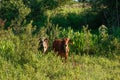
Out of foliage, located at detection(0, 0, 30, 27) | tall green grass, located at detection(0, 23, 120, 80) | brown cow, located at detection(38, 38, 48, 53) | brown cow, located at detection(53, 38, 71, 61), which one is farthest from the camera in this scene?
foliage, located at detection(0, 0, 30, 27)

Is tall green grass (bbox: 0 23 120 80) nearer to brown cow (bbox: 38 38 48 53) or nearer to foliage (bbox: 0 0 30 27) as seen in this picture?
brown cow (bbox: 38 38 48 53)

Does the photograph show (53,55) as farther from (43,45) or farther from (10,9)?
(10,9)

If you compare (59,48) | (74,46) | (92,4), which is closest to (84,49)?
(74,46)

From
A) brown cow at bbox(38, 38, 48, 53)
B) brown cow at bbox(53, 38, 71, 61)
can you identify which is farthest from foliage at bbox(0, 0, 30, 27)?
brown cow at bbox(53, 38, 71, 61)

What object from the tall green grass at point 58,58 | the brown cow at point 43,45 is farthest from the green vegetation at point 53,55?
the brown cow at point 43,45

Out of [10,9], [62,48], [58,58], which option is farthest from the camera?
[10,9]

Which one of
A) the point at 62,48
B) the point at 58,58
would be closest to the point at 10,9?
the point at 62,48

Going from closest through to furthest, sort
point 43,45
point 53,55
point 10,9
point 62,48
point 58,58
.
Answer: point 58,58
point 53,55
point 62,48
point 43,45
point 10,9

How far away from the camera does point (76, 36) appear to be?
11.2m

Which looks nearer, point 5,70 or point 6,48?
point 5,70

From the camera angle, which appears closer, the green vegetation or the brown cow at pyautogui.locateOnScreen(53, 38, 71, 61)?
the green vegetation

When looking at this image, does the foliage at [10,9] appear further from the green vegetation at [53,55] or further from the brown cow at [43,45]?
the brown cow at [43,45]

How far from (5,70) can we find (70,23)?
809 cm

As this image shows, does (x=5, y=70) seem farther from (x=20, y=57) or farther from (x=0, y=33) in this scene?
(x=0, y=33)
